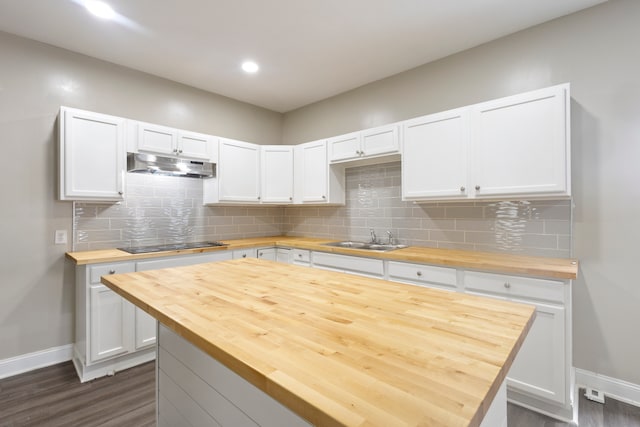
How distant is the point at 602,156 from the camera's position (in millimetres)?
2223

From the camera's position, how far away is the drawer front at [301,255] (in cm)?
338

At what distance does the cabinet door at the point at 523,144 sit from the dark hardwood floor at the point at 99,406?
1.43m

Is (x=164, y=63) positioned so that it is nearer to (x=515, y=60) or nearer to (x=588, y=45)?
(x=515, y=60)

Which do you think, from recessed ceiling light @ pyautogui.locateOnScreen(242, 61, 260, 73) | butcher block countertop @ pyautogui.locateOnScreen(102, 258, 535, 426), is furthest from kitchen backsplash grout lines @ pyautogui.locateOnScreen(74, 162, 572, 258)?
butcher block countertop @ pyautogui.locateOnScreen(102, 258, 535, 426)

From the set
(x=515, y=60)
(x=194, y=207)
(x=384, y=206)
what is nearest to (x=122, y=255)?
(x=194, y=207)

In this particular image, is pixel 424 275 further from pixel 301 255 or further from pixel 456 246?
pixel 301 255

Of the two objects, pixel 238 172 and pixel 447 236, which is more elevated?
pixel 238 172

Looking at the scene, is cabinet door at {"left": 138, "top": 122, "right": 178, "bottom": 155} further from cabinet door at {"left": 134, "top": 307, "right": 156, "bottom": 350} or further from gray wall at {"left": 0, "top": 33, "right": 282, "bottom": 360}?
cabinet door at {"left": 134, "top": 307, "right": 156, "bottom": 350}

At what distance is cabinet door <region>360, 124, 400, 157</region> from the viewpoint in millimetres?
2986

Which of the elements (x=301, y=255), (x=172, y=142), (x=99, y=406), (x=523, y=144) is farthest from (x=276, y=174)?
(x=99, y=406)

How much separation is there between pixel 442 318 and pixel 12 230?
326 centimetres

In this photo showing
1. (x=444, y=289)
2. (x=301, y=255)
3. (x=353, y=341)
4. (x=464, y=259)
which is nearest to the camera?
(x=353, y=341)

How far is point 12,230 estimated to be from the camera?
254 cm

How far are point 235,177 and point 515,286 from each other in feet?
→ 9.57
